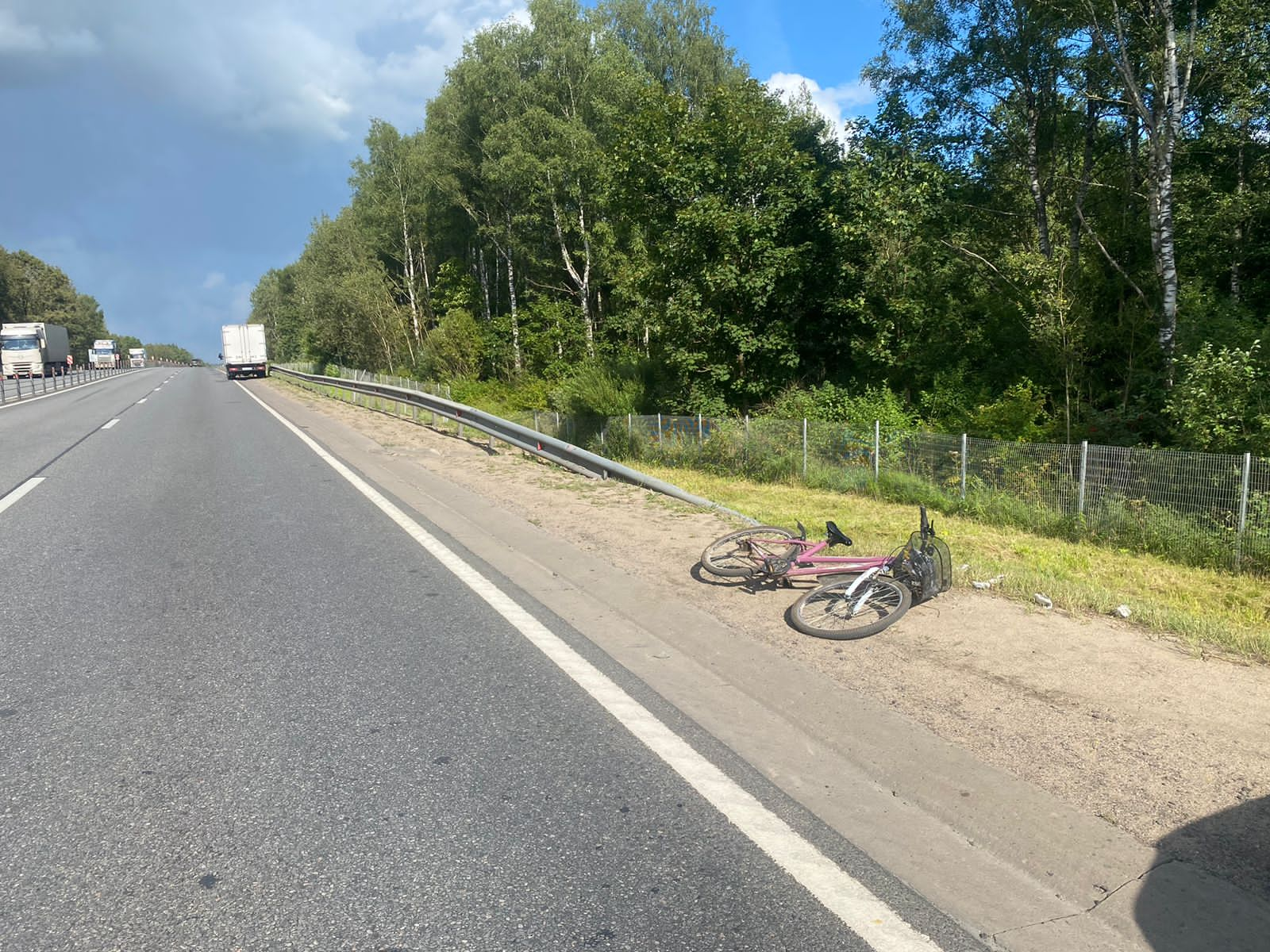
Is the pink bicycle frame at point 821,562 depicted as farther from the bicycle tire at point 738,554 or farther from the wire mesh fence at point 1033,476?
the wire mesh fence at point 1033,476

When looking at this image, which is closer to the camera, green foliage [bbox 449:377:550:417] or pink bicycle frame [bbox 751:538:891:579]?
pink bicycle frame [bbox 751:538:891:579]

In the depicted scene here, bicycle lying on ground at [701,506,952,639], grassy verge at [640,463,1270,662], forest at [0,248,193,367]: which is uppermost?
forest at [0,248,193,367]

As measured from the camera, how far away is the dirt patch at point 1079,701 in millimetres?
3256

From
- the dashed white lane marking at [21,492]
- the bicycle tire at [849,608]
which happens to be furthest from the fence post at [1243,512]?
the dashed white lane marking at [21,492]

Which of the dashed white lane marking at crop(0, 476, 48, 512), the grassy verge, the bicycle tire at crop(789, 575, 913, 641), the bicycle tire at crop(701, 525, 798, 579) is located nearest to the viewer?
the bicycle tire at crop(789, 575, 913, 641)

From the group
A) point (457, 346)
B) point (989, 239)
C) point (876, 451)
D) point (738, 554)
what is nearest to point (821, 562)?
point (738, 554)

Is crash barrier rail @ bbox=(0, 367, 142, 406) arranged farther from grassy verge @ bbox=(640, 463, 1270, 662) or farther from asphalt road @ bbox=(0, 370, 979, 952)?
asphalt road @ bbox=(0, 370, 979, 952)

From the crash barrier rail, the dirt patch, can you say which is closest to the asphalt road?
the dirt patch

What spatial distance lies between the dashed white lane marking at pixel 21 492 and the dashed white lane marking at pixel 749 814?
7.33 meters

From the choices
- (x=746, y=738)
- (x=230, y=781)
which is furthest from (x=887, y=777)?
(x=230, y=781)

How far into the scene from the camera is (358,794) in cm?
336

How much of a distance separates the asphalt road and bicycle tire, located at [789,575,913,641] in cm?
151

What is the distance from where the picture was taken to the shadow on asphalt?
2.55 meters

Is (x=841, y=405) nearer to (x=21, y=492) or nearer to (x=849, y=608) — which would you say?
(x=849, y=608)
